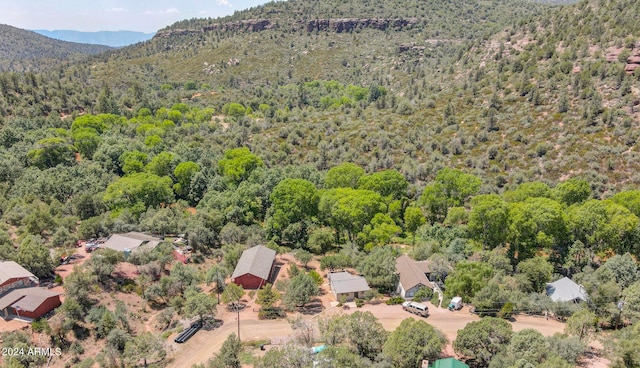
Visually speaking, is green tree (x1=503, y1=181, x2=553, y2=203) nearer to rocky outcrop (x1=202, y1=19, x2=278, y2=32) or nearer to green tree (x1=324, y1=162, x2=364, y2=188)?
green tree (x1=324, y1=162, x2=364, y2=188)

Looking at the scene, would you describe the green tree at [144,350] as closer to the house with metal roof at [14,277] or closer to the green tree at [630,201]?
the house with metal roof at [14,277]

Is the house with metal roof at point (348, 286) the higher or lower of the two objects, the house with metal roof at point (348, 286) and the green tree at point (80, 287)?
the lower

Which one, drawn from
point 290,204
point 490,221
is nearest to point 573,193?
point 490,221

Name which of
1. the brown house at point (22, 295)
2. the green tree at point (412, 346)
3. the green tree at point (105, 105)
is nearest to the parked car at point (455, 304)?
the green tree at point (412, 346)

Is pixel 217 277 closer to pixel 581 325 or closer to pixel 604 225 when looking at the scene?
pixel 581 325

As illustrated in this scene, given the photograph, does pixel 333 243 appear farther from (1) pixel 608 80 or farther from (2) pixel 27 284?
(1) pixel 608 80

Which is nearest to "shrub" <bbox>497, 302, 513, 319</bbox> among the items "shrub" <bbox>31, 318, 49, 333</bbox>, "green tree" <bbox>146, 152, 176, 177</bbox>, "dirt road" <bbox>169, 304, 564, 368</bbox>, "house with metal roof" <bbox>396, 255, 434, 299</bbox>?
"dirt road" <bbox>169, 304, 564, 368</bbox>
